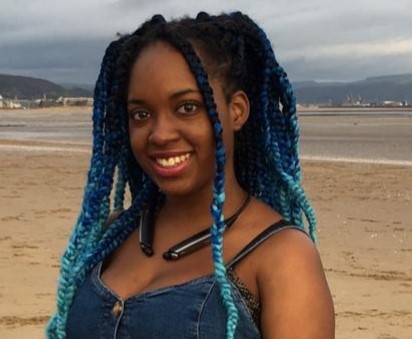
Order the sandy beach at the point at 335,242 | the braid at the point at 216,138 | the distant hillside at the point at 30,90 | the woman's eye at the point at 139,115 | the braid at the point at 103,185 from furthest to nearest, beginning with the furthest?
1. the distant hillside at the point at 30,90
2. the sandy beach at the point at 335,242
3. the braid at the point at 103,185
4. the woman's eye at the point at 139,115
5. the braid at the point at 216,138

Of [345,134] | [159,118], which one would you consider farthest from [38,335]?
[345,134]

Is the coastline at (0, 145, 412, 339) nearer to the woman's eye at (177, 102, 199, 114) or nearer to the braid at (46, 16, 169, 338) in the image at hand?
the braid at (46, 16, 169, 338)

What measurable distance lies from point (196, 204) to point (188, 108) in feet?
0.83

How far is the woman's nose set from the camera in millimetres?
1955

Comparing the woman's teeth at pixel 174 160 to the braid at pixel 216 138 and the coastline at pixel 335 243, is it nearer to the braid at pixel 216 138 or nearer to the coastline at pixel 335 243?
the braid at pixel 216 138

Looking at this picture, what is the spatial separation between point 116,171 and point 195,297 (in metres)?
0.62

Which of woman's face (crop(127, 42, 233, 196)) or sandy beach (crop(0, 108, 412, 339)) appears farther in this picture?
sandy beach (crop(0, 108, 412, 339))

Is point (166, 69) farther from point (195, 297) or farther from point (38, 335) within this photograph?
point (38, 335)

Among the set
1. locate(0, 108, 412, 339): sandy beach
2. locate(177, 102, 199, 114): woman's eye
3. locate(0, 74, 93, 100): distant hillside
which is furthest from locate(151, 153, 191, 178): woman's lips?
locate(0, 74, 93, 100): distant hillside

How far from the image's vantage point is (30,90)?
186500 millimetres

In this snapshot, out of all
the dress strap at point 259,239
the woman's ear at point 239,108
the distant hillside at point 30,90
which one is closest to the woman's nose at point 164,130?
the woman's ear at point 239,108

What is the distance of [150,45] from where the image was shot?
200 centimetres


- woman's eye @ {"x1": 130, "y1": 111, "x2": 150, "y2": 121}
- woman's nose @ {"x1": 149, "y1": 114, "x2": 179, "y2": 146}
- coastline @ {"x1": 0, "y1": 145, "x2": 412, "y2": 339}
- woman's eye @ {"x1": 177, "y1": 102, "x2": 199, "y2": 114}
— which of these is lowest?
coastline @ {"x1": 0, "y1": 145, "x2": 412, "y2": 339}

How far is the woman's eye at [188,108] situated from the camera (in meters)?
1.93
